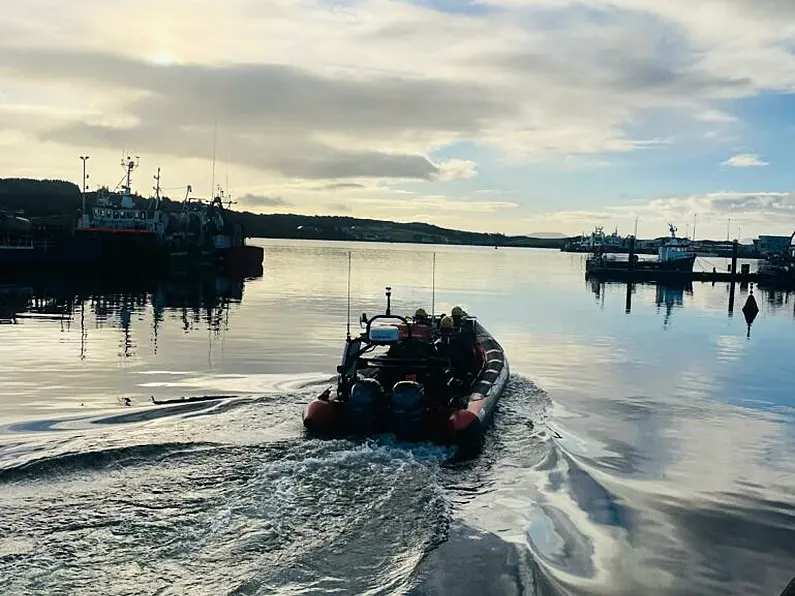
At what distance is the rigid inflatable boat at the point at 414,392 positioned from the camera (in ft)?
40.7

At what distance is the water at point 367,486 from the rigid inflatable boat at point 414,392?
0.51m

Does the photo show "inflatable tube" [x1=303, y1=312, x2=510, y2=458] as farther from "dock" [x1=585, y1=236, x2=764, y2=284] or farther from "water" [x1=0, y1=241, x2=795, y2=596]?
"dock" [x1=585, y1=236, x2=764, y2=284]

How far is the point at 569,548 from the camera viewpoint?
359 inches

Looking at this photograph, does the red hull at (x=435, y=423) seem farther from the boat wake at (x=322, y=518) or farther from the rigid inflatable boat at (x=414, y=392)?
the boat wake at (x=322, y=518)

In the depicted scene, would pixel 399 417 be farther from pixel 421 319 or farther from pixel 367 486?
pixel 421 319

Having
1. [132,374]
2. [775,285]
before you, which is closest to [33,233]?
[132,374]

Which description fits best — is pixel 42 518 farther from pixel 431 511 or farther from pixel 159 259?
pixel 159 259

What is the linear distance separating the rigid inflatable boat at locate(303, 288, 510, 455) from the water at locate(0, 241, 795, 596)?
1.69 ft

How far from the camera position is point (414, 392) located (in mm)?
12523

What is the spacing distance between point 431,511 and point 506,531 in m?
0.91

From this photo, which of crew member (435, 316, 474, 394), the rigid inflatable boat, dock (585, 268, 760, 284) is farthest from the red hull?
dock (585, 268, 760, 284)

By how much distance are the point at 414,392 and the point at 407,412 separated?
0.37 meters

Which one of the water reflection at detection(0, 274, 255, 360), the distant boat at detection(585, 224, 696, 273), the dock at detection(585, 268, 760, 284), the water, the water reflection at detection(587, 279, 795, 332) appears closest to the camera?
the water

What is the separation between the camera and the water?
7.51m
